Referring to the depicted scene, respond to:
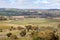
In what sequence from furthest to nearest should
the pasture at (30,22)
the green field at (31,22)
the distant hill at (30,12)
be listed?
the distant hill at (30,12) → the green field at (31,22) → the pasture at (30,22)

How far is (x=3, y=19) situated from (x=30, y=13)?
2.74 metres

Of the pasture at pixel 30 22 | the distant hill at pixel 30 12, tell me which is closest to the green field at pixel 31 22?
the pasture at pixel 30 22

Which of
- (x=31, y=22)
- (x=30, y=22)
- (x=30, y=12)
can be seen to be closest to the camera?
(x=31, y=22)

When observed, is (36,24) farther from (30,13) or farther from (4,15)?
(4,15)

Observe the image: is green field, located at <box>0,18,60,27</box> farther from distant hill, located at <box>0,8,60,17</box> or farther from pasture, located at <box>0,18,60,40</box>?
distant hill, located at <box>0,8,60,17</box>

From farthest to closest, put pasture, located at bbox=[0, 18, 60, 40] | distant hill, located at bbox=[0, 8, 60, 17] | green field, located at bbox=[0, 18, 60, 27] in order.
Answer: distant hill, located at bbox=[0, 8, 60, 17] → green field, located at bbox=[0, 18, 60, 27] → pasture, located at bbox=[0, 18, 60, 40]

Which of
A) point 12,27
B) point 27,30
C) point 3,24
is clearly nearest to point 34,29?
point 27,30

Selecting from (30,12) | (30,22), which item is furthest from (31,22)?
(30,12)

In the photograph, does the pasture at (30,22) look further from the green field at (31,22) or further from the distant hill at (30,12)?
the distant hill at (30,12)

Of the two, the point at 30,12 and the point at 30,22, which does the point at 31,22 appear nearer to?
the point at 30,22

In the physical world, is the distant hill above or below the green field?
above

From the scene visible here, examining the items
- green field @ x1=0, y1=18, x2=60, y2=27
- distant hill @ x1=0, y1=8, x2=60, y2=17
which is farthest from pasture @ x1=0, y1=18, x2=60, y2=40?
distant hill @ x1=0, y1=8, x2=60, y2=17

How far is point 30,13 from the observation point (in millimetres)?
16500

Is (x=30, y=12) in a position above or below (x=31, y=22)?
above
